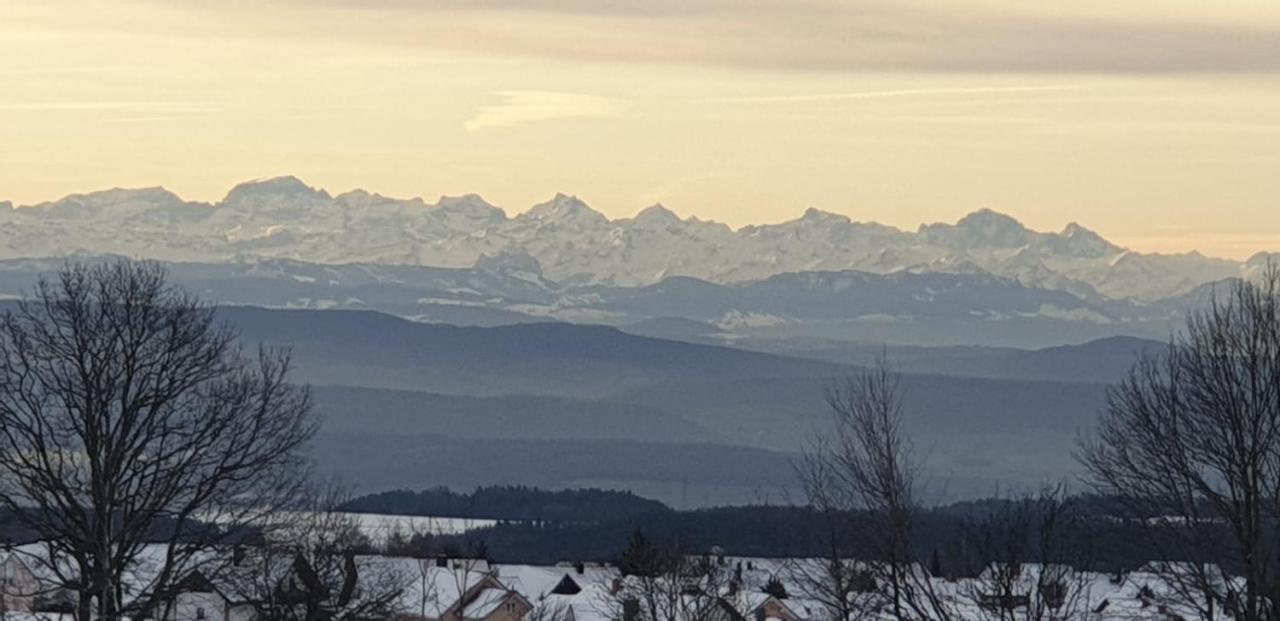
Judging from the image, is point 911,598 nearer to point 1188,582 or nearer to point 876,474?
point 876,474

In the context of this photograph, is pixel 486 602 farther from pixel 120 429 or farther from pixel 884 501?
pixel 884 501

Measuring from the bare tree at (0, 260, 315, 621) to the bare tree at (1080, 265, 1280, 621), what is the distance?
1200 centimetres

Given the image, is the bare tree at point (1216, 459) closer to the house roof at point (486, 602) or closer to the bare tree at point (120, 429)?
the bare tree at point (120, 429)

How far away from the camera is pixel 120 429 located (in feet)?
126

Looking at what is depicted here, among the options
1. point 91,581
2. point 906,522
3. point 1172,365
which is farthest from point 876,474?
point 91,581

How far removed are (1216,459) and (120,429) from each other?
1489cm

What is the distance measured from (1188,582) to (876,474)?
19.1 ft

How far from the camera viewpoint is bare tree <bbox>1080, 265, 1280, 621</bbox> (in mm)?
35656

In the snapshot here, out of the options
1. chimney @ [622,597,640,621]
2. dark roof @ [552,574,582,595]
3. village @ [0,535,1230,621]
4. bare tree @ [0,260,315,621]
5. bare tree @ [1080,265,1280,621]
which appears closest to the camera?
bare tree @ [1080,265,1280,621]

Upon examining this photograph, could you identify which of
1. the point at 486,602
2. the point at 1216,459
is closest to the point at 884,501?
the point at 1216,459

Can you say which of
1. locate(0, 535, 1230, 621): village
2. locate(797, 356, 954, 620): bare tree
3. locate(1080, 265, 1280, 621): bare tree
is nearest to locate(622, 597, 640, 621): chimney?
locate(0, 535, 1230, 621): village

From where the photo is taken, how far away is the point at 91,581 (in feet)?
121

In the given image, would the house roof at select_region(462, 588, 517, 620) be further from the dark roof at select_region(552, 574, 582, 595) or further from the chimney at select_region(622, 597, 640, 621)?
the chimney at select_region(622, 597, 640, 621)

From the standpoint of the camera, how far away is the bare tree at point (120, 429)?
36.9 meters
